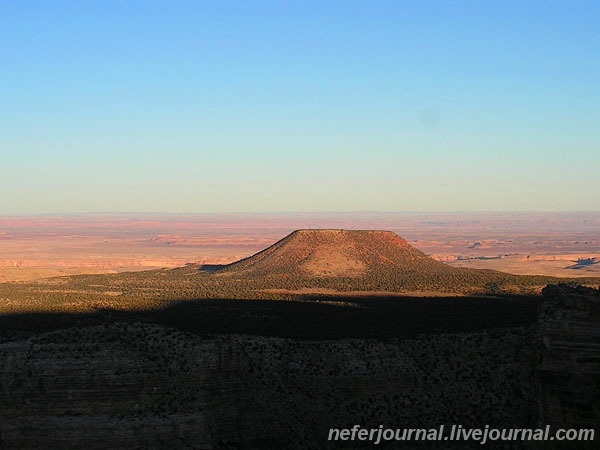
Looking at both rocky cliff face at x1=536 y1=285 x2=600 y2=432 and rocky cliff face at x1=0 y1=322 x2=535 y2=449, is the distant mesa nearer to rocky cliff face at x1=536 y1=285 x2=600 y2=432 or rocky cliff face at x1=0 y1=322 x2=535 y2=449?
rocky cliff face at x1=0 y1=322 x2=535 y2=449

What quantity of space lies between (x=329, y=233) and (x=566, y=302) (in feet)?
240

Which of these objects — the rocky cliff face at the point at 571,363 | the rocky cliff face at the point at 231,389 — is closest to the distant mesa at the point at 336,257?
the rocky cliff face at the point at 231,389

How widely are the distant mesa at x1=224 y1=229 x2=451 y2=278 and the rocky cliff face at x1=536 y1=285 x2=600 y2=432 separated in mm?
60305

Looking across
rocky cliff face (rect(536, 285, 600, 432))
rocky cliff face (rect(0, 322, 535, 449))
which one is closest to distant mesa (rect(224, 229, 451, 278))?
rocky cliff face (rect(0, 322, 535, 449))

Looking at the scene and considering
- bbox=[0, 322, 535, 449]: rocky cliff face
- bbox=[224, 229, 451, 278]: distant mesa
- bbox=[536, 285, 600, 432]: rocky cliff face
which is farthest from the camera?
bbox=[224, 229, 451, 278]: distant mesa

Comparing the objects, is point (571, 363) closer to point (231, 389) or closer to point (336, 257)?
point (231, 389)

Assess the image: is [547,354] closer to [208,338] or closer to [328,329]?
[208,338]

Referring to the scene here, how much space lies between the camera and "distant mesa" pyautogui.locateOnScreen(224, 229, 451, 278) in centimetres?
9194

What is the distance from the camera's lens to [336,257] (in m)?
95.3

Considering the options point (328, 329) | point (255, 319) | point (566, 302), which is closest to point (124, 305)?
point (255, 319)

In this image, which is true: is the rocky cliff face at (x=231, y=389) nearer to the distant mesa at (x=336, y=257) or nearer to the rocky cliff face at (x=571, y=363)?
the rocky cliff face at (x=571, y=363)

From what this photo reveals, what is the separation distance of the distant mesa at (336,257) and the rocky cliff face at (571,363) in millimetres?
60305

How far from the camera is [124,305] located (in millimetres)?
62219

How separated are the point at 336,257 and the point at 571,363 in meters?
68.5
